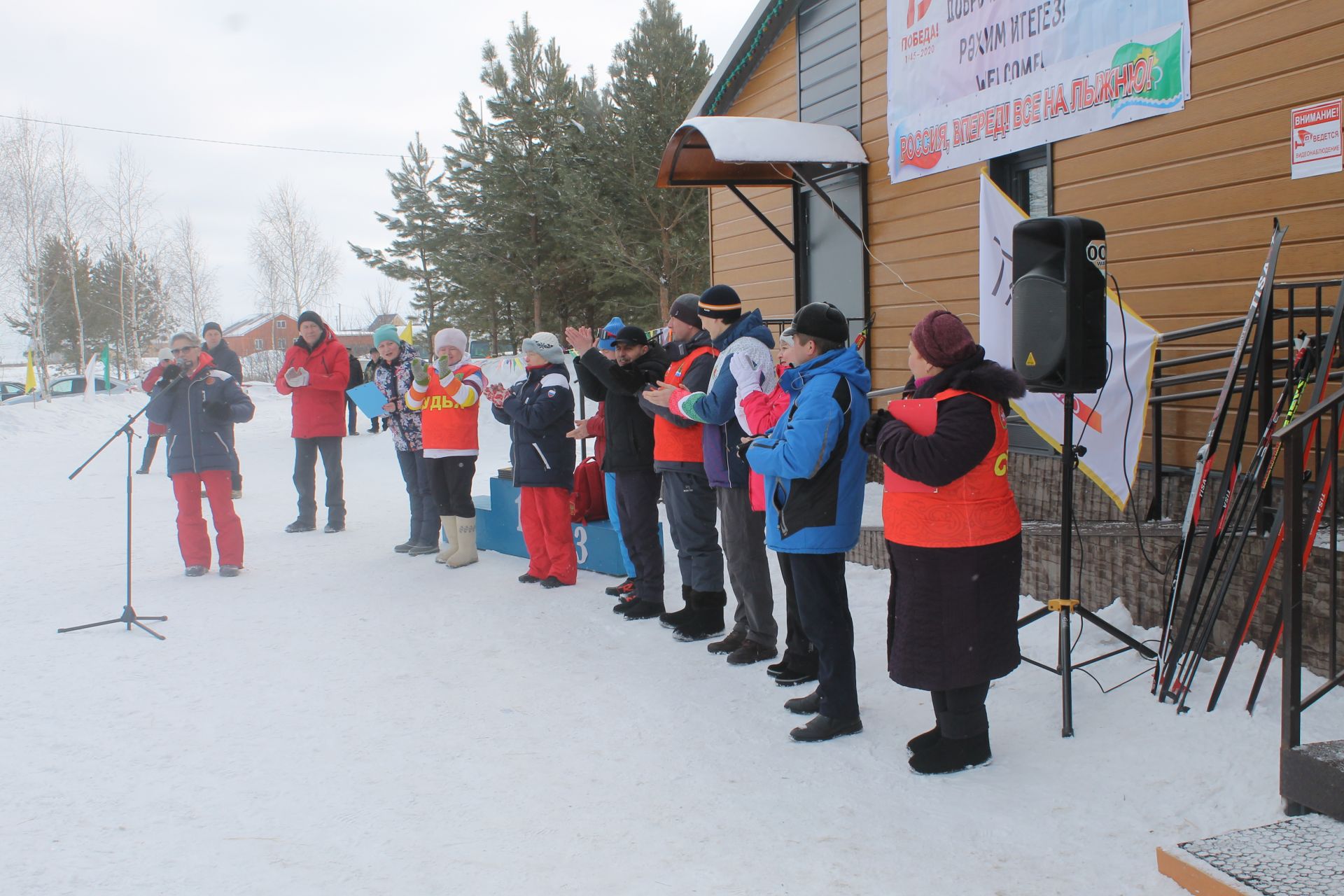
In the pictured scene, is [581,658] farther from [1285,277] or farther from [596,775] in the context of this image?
[1285,277]

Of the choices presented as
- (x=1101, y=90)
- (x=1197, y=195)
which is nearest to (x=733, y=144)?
(x=1101, y=90)

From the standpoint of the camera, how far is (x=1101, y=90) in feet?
20.4

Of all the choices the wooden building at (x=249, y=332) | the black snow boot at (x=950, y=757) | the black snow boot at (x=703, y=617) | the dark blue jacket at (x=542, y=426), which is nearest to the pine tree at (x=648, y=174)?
the dark blue jacket at (x=542, y=426)

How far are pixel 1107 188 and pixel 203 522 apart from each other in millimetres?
6641

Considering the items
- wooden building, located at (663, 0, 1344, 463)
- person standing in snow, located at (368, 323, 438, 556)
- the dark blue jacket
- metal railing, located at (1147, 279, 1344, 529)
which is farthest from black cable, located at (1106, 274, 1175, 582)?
person standing in snow, located at (368, 323, 438, 556)

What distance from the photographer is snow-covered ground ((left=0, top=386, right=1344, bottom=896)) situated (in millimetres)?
2961

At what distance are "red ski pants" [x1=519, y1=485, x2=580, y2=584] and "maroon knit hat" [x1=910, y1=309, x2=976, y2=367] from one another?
3.58 meters

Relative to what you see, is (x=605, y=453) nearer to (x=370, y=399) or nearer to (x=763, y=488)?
(x=763, y=488)

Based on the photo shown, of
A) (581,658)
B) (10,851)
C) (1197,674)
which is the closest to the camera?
(10,851)

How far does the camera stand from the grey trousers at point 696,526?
17.2ft

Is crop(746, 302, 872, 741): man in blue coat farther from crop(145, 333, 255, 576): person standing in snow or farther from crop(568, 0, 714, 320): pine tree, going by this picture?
crop(568, 0, 714, 320): pine tree

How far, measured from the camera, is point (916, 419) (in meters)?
3.38

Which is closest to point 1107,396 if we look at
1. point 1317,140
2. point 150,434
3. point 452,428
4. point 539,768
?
point 1317,140

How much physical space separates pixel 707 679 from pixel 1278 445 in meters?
2.60
